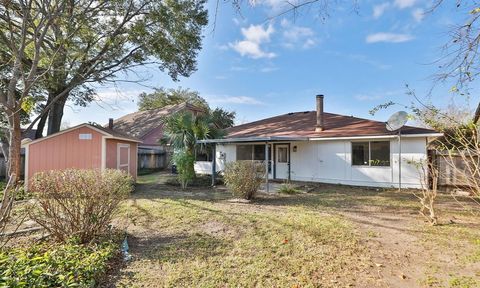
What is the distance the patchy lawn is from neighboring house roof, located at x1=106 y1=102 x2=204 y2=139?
1794cm

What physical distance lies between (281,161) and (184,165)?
237 inches

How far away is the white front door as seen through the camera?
15.3m

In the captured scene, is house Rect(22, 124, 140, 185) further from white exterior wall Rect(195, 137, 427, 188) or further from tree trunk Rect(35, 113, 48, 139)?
tree trunk Rect(35, 113, 48, 139)

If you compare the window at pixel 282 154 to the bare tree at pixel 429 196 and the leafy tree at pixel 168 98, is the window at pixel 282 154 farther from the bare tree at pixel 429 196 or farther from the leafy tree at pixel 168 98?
the leafy tree at pixel 168 98

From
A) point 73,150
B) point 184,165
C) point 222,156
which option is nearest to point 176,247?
point 184,165

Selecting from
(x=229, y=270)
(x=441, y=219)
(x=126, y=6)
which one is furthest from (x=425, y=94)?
(x=126, y=6)

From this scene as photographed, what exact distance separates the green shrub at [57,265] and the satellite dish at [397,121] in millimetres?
11218

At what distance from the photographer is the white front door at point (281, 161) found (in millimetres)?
15254

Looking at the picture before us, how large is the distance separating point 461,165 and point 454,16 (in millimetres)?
10061

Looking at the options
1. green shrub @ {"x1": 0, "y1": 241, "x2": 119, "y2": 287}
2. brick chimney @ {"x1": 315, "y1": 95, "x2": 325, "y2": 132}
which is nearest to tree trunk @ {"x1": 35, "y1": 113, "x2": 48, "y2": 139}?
brick chimney @ {"x1": 315, "y1": 95, "x2": 325, "y2": 132}

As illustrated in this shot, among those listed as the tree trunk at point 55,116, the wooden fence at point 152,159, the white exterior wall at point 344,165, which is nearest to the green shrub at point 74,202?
the white exterior wall at point 344,165

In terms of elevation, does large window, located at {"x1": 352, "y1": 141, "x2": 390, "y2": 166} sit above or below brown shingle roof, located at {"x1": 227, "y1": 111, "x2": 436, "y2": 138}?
below

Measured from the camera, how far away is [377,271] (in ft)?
12.4

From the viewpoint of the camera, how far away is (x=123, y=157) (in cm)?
1277
